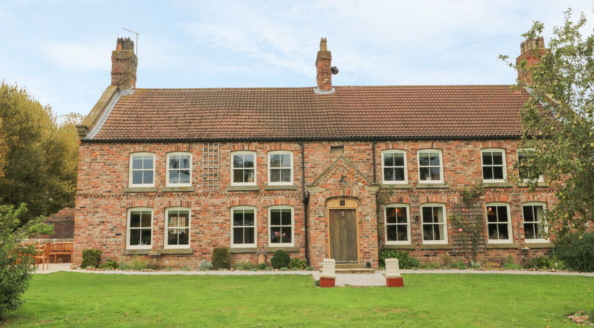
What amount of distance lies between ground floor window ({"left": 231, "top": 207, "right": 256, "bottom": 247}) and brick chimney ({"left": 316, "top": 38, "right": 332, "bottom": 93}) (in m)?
8.34

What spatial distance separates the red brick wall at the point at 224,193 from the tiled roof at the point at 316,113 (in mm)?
556

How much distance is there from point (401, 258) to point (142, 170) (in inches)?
486

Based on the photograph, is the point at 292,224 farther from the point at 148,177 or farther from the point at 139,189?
the point at 139,189

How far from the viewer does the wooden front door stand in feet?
64.7

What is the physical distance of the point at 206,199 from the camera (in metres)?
21.3

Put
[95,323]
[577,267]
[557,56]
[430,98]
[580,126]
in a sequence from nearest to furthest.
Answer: [95,323], [580,126], [557,56], [577,267], [430,98]

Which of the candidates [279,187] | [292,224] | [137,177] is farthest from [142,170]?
[292,224]

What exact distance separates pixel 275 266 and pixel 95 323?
11.2m

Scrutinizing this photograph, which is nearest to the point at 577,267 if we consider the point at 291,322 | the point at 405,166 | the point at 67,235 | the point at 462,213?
the point at 462,213

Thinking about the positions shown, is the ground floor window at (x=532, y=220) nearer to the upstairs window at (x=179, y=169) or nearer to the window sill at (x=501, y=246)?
the window sill at (x=501, y=246)

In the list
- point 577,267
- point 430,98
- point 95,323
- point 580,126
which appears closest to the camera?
point 95,323

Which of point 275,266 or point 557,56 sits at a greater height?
point 557,56

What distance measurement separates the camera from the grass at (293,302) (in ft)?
32.4

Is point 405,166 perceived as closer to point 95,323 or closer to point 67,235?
point 95,323
